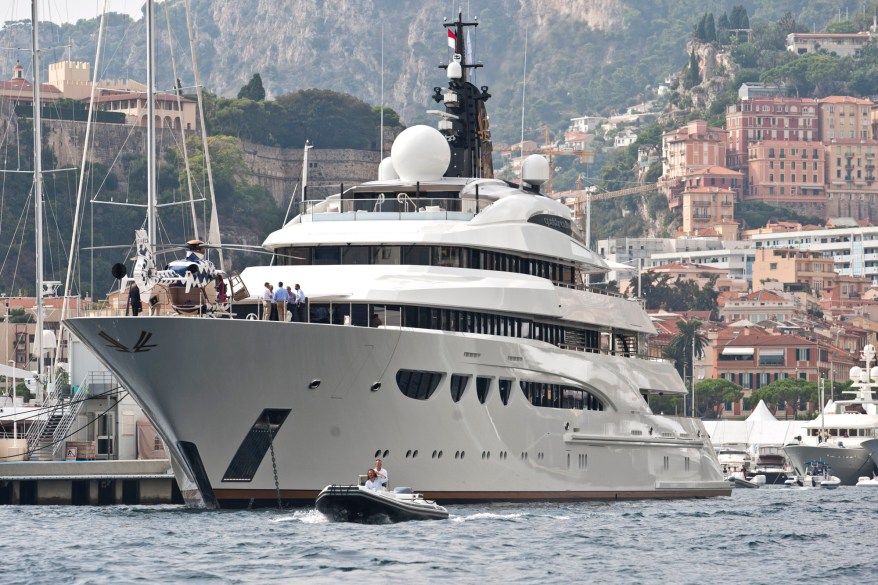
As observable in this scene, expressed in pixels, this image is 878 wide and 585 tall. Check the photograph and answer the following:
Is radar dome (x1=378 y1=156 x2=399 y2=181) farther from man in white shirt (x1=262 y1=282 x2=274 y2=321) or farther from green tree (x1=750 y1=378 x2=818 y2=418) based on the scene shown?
green tree (x1=750 y1=378 x2=818 y2=418)

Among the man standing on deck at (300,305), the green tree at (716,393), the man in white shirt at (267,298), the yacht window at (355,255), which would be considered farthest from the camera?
the green tree at (716,393)

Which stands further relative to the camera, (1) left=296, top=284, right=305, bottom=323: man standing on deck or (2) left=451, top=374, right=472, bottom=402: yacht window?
(2) left=451, top=374, right=472, bottom=402: yacht window

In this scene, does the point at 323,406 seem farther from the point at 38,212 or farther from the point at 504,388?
the point at 38,212

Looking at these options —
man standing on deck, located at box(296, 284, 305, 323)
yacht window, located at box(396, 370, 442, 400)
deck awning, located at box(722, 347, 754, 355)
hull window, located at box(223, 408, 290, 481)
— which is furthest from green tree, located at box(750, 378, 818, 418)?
hull window, located at box(223, 408, 290, 481)

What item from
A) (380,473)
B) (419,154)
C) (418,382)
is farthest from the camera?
(419,154)

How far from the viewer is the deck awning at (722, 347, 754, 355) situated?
15312 cm

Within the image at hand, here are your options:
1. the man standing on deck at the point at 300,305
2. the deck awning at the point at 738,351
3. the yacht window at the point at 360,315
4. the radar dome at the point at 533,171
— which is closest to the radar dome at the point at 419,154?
the radar dome at the point at 533,171

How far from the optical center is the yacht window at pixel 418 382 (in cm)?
4116

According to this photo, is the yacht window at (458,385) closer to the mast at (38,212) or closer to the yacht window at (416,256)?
the yacht window at (416,256)

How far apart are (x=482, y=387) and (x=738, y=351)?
112 metres

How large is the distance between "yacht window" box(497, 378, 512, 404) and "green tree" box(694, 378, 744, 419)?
314 ft

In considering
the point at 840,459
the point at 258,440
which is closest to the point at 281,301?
the point at 258,440

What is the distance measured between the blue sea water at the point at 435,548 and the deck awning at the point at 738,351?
108687 millimetres

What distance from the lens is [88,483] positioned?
48344 mm
